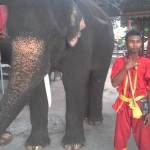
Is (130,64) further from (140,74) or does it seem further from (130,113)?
(130,113)

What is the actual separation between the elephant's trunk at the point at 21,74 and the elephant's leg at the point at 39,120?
1.04m

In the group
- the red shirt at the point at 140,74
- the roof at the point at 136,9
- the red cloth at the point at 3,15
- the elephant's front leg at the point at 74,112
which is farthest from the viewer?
the roof at the point at 136,9

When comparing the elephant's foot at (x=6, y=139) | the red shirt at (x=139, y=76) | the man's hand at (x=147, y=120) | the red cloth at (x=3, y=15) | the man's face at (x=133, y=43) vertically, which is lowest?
the elephant's foot at (x=6, y=139)

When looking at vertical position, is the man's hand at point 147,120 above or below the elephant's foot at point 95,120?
above

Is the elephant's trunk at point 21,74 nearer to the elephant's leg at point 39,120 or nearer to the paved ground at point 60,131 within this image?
the elephant's leg at point 39,120

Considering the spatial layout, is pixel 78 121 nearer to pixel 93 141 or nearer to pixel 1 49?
pixel 93 141

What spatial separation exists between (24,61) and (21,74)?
0.10 m

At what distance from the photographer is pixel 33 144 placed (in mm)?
3932

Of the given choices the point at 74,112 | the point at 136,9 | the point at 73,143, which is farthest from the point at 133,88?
the point at 136,9

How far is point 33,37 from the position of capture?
288 centimetres

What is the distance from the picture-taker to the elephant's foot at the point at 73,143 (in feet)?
12.8

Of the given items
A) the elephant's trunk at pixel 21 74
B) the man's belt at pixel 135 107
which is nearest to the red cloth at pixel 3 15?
the elephant's trunk at pixel 21 74

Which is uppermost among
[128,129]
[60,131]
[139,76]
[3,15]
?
[3,15]

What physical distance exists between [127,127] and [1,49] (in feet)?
5.28
